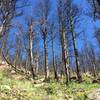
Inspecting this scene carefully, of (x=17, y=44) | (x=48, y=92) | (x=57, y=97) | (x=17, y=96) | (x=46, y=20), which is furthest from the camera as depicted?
(x=17, y=44)

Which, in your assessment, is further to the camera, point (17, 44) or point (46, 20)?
point (17, 44)

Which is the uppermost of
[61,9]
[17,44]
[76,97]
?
[61,9]

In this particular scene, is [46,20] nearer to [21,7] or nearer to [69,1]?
[69,1]

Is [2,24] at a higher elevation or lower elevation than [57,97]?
higher

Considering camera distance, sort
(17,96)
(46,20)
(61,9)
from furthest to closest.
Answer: (46,20), (61,9), (17,96)

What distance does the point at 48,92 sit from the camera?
13.7 metres

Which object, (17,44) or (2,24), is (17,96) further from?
(17,44)

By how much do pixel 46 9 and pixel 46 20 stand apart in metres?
1.41

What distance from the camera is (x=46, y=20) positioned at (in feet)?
92.7

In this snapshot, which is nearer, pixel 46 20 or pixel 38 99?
pixel 38 99

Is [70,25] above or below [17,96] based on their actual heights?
above

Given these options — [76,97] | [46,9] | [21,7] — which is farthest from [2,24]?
[46,9]

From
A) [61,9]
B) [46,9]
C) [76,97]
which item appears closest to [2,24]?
[76,97]

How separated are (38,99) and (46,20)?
17.9m
